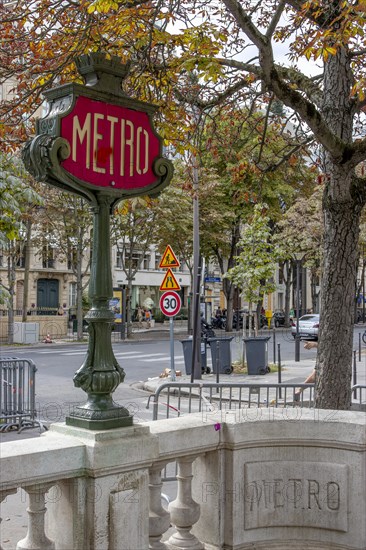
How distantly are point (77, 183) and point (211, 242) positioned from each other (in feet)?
130

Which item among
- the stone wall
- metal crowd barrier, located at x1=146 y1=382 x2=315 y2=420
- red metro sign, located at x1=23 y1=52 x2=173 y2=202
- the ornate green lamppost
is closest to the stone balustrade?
the ornate green lamppost

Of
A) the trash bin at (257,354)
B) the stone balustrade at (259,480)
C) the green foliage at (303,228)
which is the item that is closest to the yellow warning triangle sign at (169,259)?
the trash bin at (257,354)

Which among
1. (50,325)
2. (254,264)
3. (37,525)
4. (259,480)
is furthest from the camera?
(50,325)

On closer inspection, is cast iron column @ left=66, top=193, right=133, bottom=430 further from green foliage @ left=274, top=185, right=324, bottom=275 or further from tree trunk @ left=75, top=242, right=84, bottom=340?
tree trunk @ left=75, top=242, right=84, bottom=340

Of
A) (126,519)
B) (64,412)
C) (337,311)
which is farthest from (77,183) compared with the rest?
(64,412)

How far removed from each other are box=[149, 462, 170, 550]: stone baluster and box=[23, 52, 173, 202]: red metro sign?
168 centimetres

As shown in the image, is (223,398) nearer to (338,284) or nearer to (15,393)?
(15,393)

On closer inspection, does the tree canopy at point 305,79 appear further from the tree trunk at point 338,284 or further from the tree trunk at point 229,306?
the tree trunk at point 229,306

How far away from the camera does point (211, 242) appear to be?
142 feet

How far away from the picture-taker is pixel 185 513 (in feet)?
14.3

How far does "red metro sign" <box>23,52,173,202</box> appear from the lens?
11.9 feet

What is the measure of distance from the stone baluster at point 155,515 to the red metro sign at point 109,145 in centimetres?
176

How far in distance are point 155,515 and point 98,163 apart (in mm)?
2165

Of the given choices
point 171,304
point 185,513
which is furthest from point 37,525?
point 171,304
